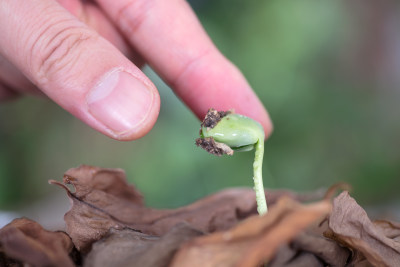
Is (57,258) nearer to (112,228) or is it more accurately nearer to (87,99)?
(112,228)

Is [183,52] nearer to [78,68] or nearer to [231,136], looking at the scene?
[78,68]

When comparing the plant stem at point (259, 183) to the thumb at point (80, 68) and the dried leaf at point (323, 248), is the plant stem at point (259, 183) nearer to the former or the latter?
the dried leaf at point (323, 248)

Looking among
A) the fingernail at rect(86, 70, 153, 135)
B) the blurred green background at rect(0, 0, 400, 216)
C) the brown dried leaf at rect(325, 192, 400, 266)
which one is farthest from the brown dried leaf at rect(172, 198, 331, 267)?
the blurred green background at rect(0, 0, 400, 216)

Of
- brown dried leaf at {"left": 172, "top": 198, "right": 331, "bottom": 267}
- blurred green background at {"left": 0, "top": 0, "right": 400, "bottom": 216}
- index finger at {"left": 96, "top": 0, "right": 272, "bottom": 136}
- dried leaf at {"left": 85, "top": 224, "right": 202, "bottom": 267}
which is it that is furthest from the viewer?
blurred green background at {"left": 0, "top": 0, "right": 400, "bottom": 216}

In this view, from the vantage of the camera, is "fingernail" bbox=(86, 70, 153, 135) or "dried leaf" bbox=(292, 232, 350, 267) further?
"fingernail" bbox=(86, 70, 153, 135)

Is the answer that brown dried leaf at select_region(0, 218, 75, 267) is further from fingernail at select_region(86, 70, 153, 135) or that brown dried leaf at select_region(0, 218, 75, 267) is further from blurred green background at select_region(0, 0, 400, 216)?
blurred green background at select_region(0, 0, 400, 216)

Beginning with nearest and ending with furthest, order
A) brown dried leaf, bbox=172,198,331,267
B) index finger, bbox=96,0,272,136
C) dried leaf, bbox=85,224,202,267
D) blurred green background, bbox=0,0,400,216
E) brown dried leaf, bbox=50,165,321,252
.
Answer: brown dried leaf, bbox=172,198,331,267, dried leaf, bbox=85,224,202,267, brown dried leaf, bbox=50,165,321,252, index finger, bbox=96,0,272,136, blurred green background, bbox=0,0,400,216

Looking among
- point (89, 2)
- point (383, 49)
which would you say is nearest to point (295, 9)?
point (383, 49)
